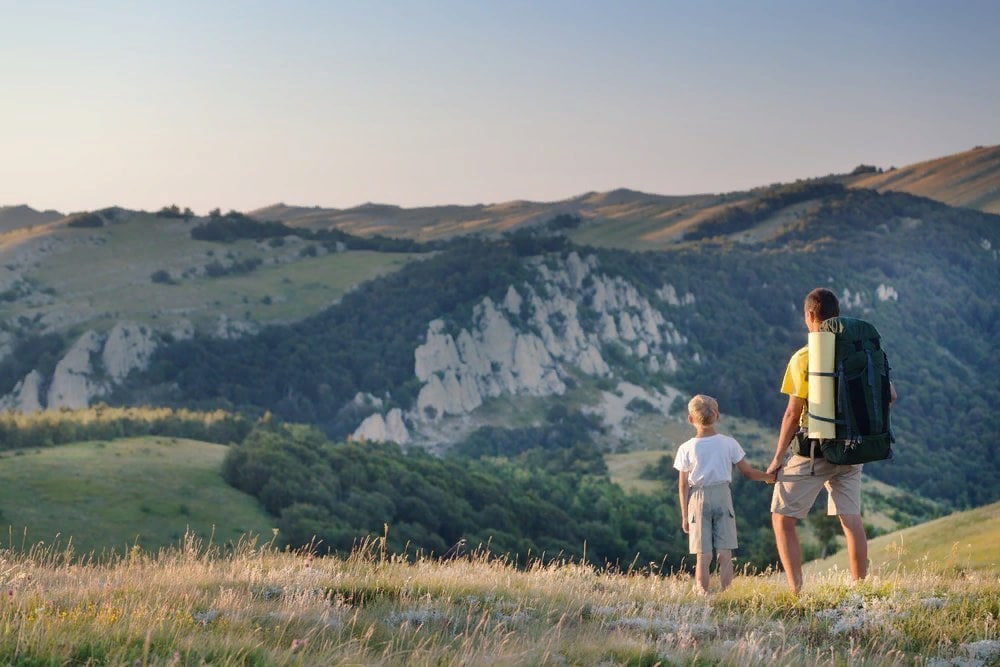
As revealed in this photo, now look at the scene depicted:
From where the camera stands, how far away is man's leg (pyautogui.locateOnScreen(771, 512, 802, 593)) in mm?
9312

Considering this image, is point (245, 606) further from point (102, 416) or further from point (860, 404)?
point (102, 416)

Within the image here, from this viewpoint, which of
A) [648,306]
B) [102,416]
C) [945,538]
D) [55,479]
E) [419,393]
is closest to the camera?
[945,538]

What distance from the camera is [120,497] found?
59938mm

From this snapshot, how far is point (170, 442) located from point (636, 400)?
100706 millimetres

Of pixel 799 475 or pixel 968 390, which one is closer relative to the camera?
pixel 799 475

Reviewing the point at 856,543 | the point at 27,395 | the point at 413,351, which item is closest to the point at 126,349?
the point at 27,395

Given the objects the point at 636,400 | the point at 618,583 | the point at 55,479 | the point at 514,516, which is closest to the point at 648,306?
the point at 636,400

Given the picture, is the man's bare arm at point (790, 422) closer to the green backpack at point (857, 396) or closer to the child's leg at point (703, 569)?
the green backpack at point (857, 396)

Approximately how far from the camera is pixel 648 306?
634 ft

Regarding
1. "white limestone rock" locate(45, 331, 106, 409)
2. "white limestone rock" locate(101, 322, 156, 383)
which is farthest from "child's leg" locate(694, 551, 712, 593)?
"white limestone rock" locate(101, 322, 156, 383)

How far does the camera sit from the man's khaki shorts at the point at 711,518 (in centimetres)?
987

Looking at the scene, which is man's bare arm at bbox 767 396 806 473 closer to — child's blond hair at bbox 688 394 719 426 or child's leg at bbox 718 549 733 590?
child's blond hair at bbox 688 394 719 426

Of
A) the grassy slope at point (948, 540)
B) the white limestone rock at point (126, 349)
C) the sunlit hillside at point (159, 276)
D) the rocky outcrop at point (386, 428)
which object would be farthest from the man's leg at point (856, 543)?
the sunlit hillside at point (159, 276)

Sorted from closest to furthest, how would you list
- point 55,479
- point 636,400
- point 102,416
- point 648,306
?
point 55,479 → point 102,416 → point 636,400 → point 648,306
